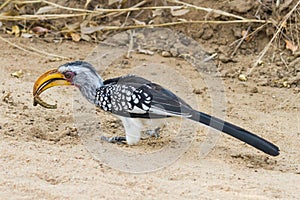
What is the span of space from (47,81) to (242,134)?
55.3 inches

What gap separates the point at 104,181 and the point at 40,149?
0.62 m

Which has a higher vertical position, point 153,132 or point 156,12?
point 156,12

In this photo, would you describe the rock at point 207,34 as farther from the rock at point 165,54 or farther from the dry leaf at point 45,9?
the dry leaf at point 45,9

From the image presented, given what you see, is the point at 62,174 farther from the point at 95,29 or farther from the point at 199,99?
the point at 95,29

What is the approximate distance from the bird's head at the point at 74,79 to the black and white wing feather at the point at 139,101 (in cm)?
11

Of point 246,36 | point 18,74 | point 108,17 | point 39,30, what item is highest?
point 108,17

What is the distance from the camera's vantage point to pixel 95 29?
6645 millimetres

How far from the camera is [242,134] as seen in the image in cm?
412

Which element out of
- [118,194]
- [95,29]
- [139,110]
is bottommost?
[118,194]

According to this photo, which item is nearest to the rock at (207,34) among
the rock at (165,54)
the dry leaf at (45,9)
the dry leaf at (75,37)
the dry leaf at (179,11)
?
the dry leaf at (179,11)

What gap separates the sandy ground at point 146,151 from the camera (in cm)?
349

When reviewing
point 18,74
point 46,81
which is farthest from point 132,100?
point 18,74

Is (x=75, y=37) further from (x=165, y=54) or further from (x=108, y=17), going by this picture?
(x=165, y=54)


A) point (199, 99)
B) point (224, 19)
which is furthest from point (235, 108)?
point (224, 19)
